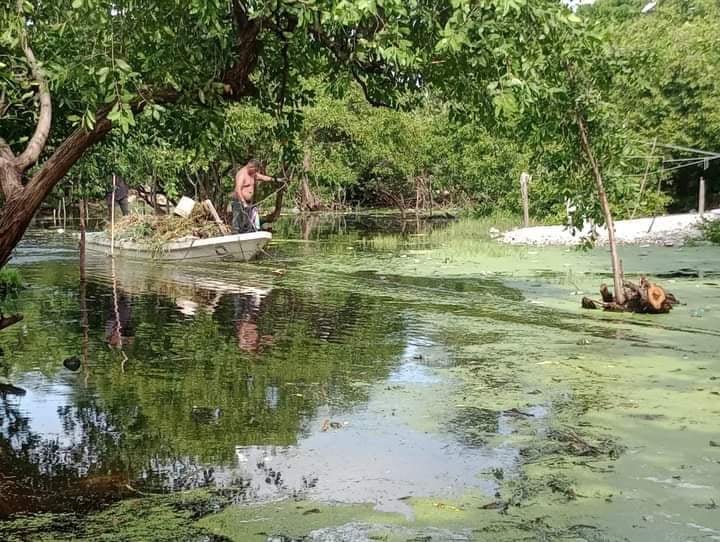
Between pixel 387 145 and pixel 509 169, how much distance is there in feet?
14.7

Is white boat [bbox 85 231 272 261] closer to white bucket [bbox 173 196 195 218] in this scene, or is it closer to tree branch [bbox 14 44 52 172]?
white bucket [bbox 173 196 195 218]

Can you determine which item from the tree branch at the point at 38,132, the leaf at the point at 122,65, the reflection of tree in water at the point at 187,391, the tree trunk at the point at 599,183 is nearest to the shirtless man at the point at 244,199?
the reflection of tree in water at the point at 187,391

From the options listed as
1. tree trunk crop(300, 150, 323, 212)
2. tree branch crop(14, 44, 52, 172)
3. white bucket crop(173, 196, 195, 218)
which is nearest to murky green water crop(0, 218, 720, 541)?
tree branch crop(14, 44, 52, 172)

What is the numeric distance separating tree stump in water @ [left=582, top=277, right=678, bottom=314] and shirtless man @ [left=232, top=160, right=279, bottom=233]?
28.8 feet

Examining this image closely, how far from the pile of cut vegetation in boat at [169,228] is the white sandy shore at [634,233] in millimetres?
7766

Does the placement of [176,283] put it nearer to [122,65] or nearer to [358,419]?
[358,419]

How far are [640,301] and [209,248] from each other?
9.08 meters

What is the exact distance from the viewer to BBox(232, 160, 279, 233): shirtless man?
17.7 m

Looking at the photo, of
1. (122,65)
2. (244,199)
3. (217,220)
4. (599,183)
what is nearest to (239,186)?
(244,199)

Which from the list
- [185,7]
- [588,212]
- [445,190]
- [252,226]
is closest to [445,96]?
[185,7]

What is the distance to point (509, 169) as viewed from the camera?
1246 inches

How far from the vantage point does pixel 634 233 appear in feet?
71.2

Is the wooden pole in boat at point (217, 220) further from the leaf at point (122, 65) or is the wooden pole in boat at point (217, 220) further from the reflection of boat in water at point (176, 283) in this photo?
the leaf at point (122, 65)

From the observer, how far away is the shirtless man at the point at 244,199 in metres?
17.7
